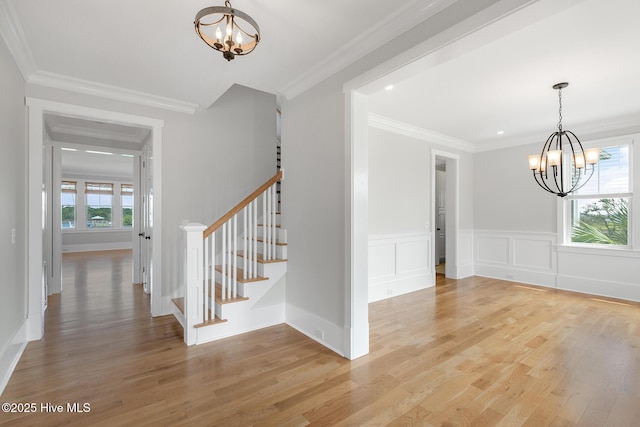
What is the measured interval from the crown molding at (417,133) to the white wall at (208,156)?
1.63m

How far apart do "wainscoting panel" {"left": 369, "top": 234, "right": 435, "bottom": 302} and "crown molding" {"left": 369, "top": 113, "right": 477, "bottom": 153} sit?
1.68m

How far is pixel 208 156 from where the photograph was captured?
4145 millimetres

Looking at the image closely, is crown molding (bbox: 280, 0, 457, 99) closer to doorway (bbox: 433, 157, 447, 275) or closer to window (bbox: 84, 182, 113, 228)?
doorway (bbox: 433, 157, 447, 275)

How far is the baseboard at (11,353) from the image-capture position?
7.13ft

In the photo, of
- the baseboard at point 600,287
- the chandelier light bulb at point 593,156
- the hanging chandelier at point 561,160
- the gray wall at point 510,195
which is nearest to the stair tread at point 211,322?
the hanging chandelier at point 561,160

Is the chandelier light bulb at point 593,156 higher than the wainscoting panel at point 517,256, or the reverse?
the chandelier light bulb at point 593,156

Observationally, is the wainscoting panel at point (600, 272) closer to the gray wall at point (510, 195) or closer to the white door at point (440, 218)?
the gray wall at point (510, 195)

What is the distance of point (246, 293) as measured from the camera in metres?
3.23

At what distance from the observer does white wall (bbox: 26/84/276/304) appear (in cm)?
383

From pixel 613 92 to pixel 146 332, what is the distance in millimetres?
5909

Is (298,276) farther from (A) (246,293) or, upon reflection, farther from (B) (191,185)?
(B) (191,185)

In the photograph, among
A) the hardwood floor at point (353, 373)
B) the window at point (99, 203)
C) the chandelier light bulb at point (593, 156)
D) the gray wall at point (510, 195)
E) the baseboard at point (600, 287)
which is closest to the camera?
the hardwood floor at point (353, 373)

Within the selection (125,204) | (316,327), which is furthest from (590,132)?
(125,204)

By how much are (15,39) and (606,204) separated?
742cm
